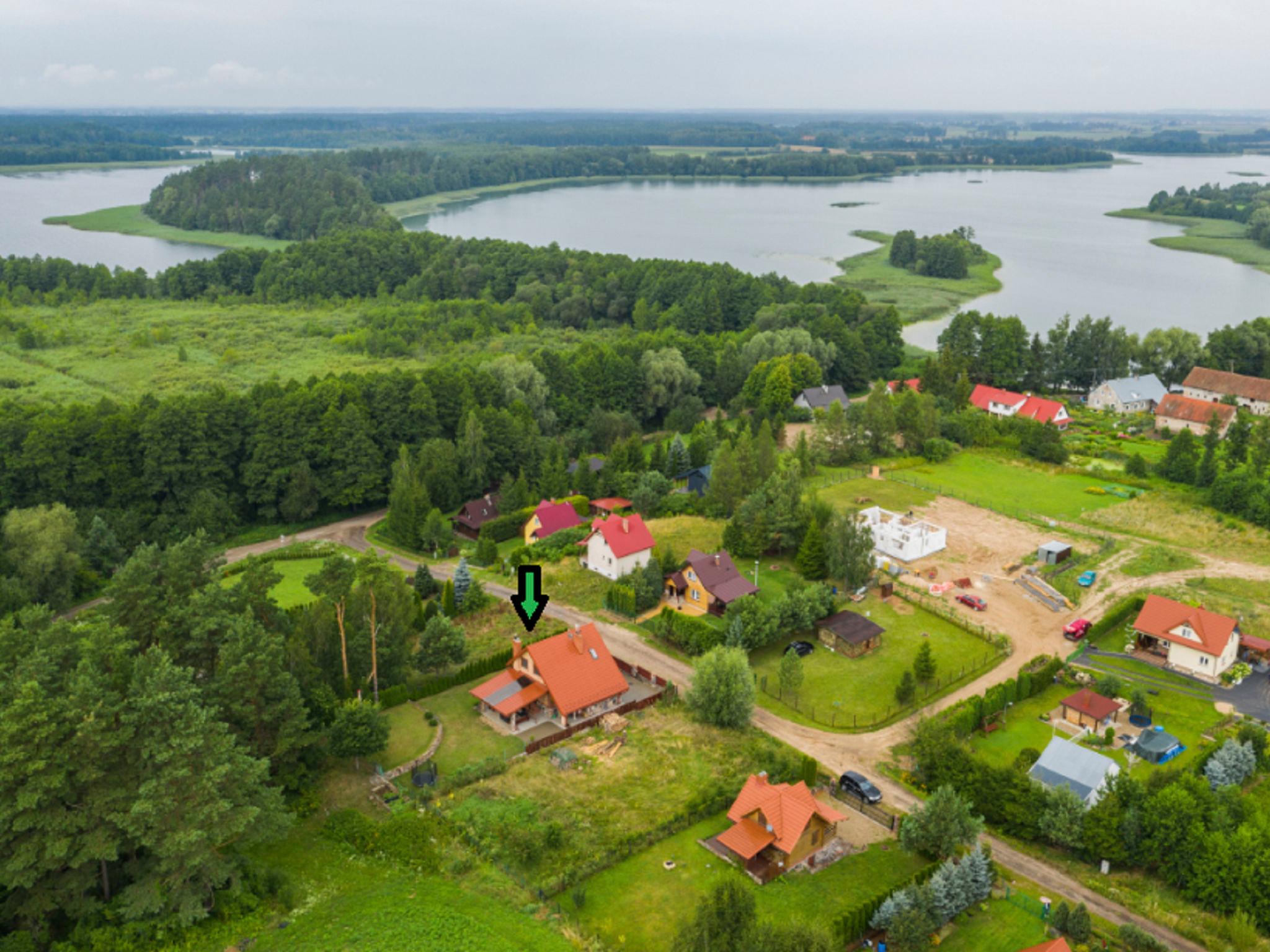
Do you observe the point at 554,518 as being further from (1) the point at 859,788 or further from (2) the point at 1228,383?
(2) the point at 1228,383

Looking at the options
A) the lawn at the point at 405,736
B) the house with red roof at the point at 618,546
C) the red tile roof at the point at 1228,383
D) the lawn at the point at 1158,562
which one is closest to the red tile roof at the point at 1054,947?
the lawn at the point at 405,736

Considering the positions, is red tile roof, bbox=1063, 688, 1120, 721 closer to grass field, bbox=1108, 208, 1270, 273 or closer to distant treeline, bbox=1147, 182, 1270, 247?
grass field, bbox=1108, 208, 1270, 273

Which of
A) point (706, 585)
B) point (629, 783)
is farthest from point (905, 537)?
point (629, 783)

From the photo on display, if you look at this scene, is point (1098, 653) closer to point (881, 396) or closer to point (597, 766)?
point (597, 766)

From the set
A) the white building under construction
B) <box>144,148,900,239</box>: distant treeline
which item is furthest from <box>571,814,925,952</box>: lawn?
<box>144,148,900,239</box>: distant treeline

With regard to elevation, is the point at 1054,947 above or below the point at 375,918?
above

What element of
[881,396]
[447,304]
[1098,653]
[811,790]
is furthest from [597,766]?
[447,304]
